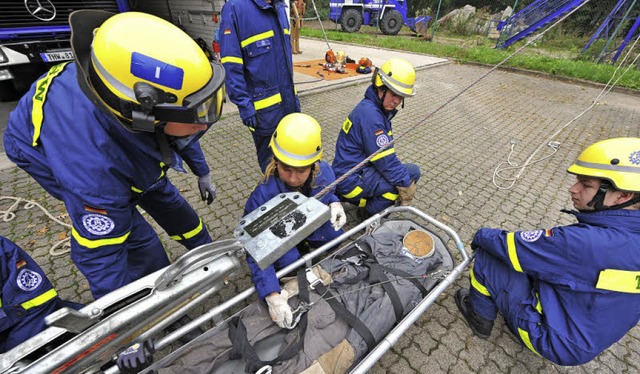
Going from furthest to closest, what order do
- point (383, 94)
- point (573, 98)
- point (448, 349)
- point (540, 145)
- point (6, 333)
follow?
point (573, 98) → point (540, 145) → point (383, 94) → point (448, 349) → point (6, 333)

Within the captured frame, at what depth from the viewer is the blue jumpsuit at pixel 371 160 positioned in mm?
3049

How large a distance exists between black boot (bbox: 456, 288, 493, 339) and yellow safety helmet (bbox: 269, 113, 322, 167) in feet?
6.29

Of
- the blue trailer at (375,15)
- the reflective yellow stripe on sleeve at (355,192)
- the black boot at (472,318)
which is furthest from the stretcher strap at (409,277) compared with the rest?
the blue trailer at (375,15)

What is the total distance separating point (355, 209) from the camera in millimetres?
3936

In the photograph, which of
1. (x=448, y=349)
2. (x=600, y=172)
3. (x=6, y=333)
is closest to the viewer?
(x=6, y=333)

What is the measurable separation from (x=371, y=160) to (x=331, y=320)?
1.79m

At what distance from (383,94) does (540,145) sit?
477 centimetres

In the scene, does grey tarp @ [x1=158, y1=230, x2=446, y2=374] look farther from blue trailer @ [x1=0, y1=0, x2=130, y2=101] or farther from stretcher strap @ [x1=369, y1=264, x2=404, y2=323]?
blue trailer @ [x1=0, y1=0, x2=130, y2=101]

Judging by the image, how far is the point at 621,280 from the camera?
1.74 meters

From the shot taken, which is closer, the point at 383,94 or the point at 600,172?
the point at 600,172

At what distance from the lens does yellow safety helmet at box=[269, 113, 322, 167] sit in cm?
213

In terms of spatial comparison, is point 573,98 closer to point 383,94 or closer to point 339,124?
point 339,124

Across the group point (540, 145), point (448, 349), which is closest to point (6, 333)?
point (448, 349)

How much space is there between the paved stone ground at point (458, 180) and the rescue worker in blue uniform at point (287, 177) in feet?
3.25
